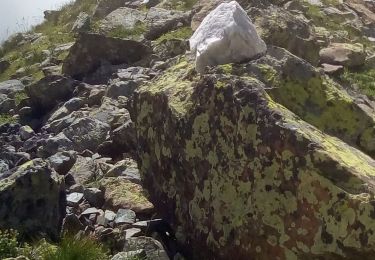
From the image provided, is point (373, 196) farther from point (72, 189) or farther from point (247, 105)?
point (72, 189)

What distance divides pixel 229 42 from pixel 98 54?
305 inches

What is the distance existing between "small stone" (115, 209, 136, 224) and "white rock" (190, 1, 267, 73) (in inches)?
83.1

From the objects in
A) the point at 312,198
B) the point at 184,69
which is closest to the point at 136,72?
the point at 184,69

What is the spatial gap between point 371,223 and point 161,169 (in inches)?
119

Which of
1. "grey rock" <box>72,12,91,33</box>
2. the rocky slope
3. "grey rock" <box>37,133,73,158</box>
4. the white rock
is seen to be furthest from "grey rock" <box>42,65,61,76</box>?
the white rock

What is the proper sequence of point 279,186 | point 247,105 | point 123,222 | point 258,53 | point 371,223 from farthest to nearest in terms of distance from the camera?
point 258,53
point 123,222
point 247,105
point 279,186
point 371,223

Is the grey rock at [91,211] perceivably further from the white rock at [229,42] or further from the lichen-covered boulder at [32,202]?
the white rock at [229,42]

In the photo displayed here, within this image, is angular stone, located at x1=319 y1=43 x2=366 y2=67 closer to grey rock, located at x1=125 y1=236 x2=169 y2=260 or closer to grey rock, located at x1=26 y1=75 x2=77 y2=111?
grey rock, located at x1=26 y1=75 x2=77 y2=111

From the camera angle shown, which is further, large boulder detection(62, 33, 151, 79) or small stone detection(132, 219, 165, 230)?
large boulder detection(62, 33, 151, 79)

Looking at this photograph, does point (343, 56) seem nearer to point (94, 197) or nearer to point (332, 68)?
point (332, 68)

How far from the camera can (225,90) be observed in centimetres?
688

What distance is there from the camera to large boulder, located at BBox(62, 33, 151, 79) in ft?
48.9

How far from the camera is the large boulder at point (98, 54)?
48.9 ft

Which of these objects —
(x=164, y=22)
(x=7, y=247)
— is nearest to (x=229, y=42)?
(x=7, y=247)
